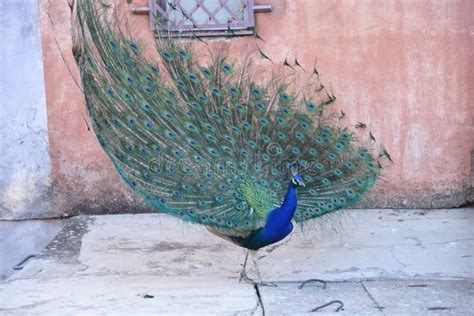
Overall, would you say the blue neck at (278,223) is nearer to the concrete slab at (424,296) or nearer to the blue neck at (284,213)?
the blue neck at (284,213)

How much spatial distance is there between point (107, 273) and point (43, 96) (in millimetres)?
2047

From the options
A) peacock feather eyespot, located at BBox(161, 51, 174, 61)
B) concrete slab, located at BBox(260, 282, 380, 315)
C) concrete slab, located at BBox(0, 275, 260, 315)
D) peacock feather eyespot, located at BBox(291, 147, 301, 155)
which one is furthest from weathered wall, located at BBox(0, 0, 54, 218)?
concrete slab, located at BBox(260, 282, 380, 315)

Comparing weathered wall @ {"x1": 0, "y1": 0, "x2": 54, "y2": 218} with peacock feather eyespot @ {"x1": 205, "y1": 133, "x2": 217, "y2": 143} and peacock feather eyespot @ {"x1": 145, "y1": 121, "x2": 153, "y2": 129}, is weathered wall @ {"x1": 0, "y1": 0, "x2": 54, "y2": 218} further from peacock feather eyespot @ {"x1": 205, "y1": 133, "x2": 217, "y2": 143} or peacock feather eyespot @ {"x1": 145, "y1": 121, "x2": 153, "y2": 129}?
peacock feather eyespot @ {"x1": 205, "y1": 133, "x2": 217, "y2": 143}

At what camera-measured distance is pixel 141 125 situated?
17.9ft

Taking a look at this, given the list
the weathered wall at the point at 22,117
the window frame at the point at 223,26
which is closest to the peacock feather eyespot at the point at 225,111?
the window frame at the point at 223,26

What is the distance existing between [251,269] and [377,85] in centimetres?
227

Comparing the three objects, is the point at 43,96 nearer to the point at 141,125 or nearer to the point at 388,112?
the point at 141,125

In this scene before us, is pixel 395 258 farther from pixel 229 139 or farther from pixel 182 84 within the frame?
pixel 182 84

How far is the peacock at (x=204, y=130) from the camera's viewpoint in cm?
539

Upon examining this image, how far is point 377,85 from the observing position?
7199 mm

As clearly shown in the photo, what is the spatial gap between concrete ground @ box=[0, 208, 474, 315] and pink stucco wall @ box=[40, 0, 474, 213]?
0.27 metres

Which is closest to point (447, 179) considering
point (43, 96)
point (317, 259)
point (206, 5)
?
point (317, 259)

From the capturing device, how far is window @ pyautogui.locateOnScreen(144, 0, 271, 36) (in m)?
6.96

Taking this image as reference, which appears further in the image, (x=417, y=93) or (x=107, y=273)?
(x=417, y=93)
